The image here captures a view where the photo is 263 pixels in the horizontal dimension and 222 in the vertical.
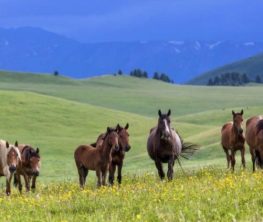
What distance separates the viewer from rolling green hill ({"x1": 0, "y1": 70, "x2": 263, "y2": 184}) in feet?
138

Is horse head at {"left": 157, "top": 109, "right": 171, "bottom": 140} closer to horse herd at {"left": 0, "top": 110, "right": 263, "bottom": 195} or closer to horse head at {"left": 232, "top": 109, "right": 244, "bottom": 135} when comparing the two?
horse herd at {"left": 0, "top": 110, "right": 263, "bottom": 195}

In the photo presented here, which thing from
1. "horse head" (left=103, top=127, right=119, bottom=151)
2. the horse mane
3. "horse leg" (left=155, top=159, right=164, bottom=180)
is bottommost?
"horse leg" (left=155, top=159, right=164, bottom=180)

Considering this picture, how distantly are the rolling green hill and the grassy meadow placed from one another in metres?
0.08

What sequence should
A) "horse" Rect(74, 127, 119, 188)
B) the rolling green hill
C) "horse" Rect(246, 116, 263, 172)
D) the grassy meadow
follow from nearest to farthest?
the grassy meadow, "horse" Rect(74, 127, 119, 188), "horse" Rect(246, 116, 263, 172), the rolling green hill

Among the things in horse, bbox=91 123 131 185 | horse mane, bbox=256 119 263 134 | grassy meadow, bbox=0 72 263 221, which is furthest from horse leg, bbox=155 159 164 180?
horse mane, bbox=256 119 263 134

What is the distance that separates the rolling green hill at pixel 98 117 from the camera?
1654 inches

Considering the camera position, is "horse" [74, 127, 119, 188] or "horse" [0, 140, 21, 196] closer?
"horse" [0, 140, 21, 196]

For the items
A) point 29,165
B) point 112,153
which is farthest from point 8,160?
point 112,153

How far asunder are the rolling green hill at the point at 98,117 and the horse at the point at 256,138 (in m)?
6.17

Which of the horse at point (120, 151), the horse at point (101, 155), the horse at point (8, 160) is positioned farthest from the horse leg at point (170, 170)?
the horse at point (8, 160)

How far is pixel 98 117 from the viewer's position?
248 feet

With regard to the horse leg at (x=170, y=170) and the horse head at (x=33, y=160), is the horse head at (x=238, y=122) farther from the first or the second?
the horse head at (x=33, y=160)

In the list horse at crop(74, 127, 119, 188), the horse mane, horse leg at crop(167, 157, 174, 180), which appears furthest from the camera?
the horse mane

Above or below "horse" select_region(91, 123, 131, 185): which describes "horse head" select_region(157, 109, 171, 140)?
above
